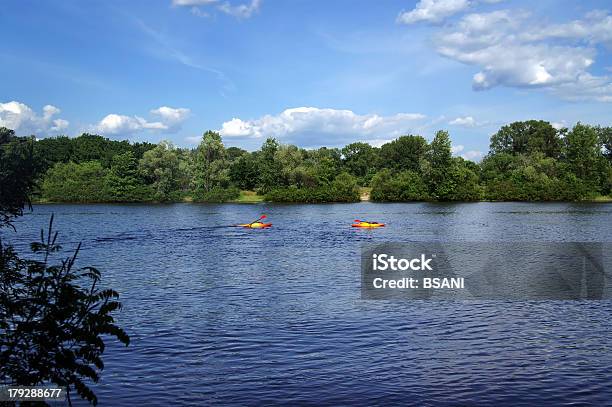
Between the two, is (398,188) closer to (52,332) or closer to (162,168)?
(162,168)

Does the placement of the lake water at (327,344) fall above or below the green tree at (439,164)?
below

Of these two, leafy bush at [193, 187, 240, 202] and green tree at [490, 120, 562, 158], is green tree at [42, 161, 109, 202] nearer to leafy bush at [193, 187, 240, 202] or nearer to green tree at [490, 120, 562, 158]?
leafy bush at [193, 187, 240, 202]

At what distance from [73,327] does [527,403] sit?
40.0 ft

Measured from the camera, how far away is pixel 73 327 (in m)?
8.04

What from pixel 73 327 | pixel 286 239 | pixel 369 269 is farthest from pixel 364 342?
pixel 286 239

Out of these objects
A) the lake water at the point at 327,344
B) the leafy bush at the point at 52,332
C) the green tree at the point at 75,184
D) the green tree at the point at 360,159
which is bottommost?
the lake water at the point at 327,344

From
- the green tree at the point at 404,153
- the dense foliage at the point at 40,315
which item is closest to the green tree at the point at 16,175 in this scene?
the dense foliage at the point at 40,315

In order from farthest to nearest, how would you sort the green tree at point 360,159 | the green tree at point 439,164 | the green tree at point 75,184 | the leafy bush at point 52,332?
the green tree at point 360,159 < the green tree at point 75,184 < the green tree at point 439,164 < the leafy bush at point 52,332

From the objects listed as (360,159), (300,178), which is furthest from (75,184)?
(360,159)

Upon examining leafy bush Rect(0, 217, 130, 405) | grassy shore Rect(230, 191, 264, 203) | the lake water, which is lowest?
the lake water

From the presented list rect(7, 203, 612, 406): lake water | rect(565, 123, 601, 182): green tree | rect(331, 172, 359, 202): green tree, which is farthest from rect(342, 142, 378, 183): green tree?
rect(7, 203, 612, 406): lake water

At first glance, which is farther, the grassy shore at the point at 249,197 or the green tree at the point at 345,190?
the green tree at the point at 345,190

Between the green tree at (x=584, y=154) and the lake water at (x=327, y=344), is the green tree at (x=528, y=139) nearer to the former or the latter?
the green tree at (x=584, y=154)

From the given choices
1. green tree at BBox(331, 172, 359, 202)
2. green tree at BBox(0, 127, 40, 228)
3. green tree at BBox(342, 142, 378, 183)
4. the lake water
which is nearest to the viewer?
green tree at BBox(0, 127, 40, 228)
